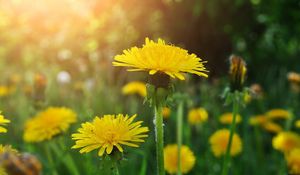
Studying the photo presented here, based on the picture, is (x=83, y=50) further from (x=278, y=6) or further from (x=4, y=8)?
(x=278, y=6)

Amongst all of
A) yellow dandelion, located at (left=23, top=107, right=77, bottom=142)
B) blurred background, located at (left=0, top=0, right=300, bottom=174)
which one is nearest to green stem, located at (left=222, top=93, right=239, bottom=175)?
yellow dandelion, located at (left=23, top=107, right=77, bottom=142)

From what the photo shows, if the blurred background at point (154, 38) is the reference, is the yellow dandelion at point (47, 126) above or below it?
below

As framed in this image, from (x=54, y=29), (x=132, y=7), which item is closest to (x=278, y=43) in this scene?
(x=132, y=7)

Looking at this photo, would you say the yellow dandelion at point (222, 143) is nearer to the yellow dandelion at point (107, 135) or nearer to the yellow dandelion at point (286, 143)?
the yellow dandelion at point (286, 143)

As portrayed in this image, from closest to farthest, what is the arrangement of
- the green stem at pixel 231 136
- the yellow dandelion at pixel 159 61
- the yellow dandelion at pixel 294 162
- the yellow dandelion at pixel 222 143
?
the yellow dandelion at pixel 159 61
the green stem at pixel 231 136
the yellow dandelion at pixel 294 162
the yellow dandelion at pixel 222 143

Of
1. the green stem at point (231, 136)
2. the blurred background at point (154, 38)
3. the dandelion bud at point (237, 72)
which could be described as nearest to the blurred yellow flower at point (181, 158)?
the green stem at point (231, 136)

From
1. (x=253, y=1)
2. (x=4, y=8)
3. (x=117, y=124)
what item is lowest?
(x=117, y=124)

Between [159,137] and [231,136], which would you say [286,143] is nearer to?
[231,136]

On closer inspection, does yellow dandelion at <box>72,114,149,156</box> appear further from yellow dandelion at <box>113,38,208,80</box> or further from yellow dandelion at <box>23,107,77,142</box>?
yellow dandelion at <box>23,107,77,142</box>
